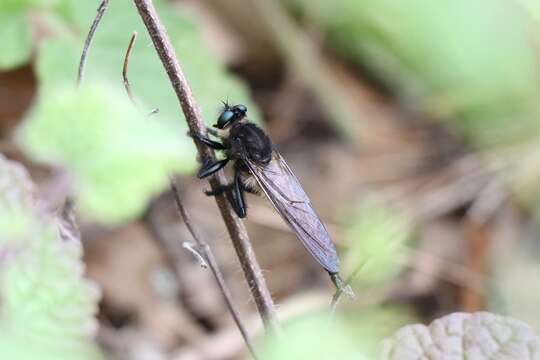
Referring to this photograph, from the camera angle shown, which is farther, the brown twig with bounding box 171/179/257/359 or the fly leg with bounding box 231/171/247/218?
the fly leg with bounding box 231/171/247/218

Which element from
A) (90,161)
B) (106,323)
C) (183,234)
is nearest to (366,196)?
(183,234)

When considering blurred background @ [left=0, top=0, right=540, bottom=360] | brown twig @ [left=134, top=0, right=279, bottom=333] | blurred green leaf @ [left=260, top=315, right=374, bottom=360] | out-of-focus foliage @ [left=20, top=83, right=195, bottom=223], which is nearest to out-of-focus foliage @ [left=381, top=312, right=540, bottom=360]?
blurred background @ [left=0, top=0, right=540, bottom=360]

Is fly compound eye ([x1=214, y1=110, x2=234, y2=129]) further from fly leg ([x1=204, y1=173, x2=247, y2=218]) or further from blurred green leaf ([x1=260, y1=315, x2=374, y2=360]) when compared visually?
blurred green leaf ([x1=260, y1=315, x2=374, y2=360])

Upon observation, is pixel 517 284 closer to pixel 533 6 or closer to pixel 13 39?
pixel 533 6

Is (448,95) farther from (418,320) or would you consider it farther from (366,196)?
(418,320)

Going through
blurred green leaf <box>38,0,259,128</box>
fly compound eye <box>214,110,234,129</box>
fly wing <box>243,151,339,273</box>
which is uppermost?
blurred green leaf <box>38,0,259,128</box>

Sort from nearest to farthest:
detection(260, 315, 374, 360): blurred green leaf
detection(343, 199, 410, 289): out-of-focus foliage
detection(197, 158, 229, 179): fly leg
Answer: detection(260, 315, 374, 360): blurred green leaf, detection(197, 158, 229, 179): fly leg, detection(343, 199, 410, 289): out-of-focus foliage
